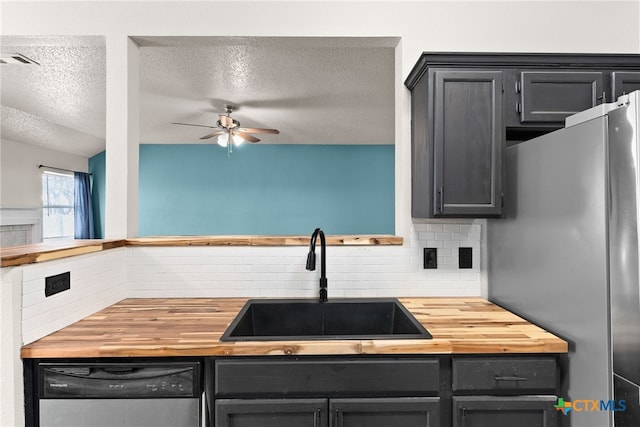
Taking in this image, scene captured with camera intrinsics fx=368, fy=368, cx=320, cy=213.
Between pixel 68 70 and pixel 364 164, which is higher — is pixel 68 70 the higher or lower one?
the higher one

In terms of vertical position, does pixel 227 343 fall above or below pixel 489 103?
below

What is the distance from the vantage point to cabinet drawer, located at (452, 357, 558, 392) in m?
1.26

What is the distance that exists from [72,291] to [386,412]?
1.31 metres

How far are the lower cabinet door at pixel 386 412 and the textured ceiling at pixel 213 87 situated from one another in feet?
5.71

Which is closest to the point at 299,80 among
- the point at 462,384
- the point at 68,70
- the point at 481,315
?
the point at 68,70

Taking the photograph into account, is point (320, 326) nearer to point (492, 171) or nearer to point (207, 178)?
point (492, 171)

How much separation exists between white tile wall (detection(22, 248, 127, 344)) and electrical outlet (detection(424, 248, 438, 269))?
5.19 feet

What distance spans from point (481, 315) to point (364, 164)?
4438 mm

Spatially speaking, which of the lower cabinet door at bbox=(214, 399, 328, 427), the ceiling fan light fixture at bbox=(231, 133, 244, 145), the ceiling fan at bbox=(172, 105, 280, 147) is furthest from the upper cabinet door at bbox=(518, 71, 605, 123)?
the ceiling fan light fixture at bbox=(231, 133, 244, 145)

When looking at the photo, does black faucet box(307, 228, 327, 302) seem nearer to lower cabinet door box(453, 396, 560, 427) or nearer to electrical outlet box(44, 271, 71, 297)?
lower cabinet door box(453, 396, 560, 427)

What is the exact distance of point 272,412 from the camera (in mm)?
1251

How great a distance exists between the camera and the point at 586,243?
119cm

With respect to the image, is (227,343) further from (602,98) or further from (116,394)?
(602,98)

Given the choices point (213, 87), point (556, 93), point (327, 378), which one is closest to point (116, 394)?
point (327, 378)
